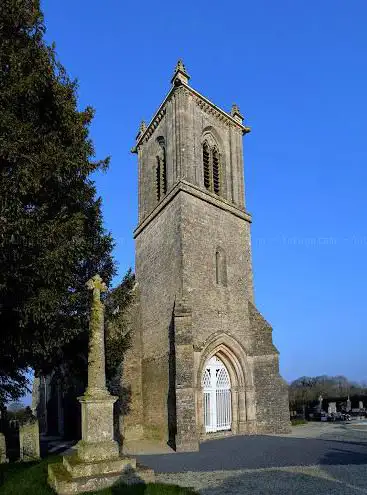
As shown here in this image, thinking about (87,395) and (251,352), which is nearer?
(87,395)

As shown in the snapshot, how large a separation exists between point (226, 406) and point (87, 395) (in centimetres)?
1170

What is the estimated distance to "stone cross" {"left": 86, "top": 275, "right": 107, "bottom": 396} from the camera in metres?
8.78

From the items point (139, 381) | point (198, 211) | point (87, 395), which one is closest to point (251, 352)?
point (139, 381)

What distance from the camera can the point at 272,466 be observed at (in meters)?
10.7

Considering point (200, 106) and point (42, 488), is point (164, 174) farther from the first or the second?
point (42, 488)

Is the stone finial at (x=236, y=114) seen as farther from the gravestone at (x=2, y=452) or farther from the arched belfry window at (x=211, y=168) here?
the gravestone at (x=2, y=452)

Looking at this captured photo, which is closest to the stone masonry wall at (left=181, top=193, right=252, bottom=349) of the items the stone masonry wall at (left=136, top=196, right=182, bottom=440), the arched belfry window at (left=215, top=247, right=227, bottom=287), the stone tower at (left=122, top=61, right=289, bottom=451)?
the stone tower at (left=122, top=61, right=289, bottom=451)

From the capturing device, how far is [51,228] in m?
8.80

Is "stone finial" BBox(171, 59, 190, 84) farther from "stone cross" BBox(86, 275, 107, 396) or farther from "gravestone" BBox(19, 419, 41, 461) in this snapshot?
"gravestone" BBox(19, 419, 41, 461)

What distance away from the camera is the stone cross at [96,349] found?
878 centimetres

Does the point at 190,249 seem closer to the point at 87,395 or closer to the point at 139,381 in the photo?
the point at 139,381

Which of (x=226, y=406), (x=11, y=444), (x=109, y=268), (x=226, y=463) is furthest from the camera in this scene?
(x=226, y=406)

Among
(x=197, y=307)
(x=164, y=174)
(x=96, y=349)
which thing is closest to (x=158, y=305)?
(x=197, y=307)

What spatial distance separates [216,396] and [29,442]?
820cm
